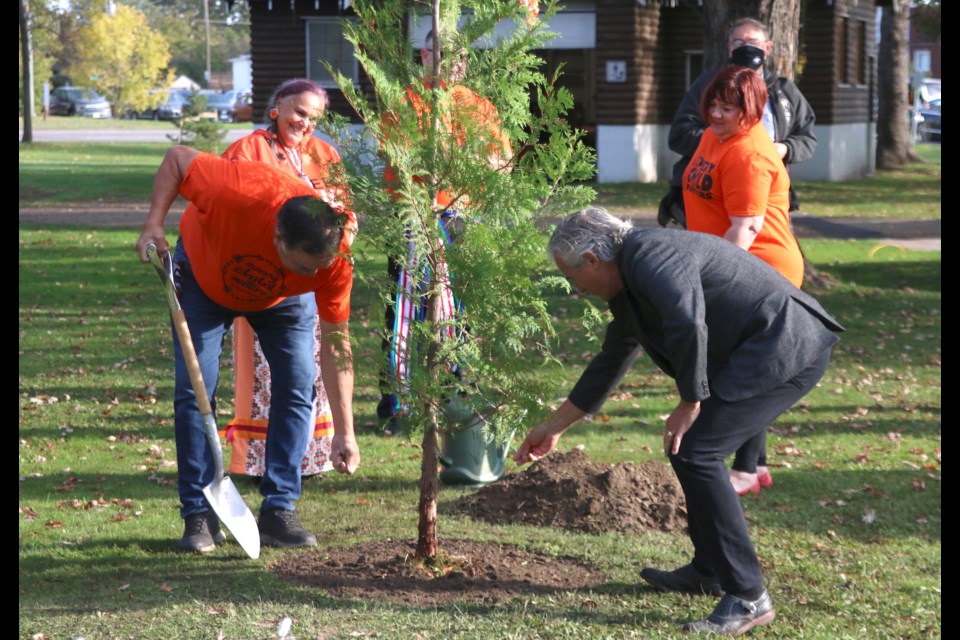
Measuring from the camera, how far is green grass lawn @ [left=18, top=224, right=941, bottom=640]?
4363mm

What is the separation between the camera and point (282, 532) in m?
5.24

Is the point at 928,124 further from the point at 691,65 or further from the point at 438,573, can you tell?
the point at 438,573

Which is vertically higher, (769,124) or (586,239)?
(769,124)

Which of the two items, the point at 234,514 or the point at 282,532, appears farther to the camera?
the point at 282,532

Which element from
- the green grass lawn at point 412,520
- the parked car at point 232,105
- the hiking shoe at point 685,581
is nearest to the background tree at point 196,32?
the parked car at point 232,105

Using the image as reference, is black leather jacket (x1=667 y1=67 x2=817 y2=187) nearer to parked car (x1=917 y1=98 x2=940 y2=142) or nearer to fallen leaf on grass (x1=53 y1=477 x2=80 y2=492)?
fallen leaf on grass (x1=53 y1=477 x2=80 y2=492)

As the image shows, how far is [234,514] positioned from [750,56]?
3149 millimetres

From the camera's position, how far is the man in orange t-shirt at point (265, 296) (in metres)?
4.68

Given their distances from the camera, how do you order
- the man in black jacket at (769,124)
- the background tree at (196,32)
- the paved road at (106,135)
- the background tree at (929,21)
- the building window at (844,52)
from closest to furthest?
the man in black jacket at (769,124) < the building window at (844,52) < the background tree at (929,21) < the paved road at (106,135) < the background tree at (196,32)

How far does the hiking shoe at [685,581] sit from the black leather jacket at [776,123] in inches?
85.9

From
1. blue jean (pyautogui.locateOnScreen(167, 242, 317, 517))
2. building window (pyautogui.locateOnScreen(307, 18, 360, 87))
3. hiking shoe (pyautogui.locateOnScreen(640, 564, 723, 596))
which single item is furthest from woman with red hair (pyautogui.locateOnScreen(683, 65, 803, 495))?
building window (pyautogui.locateOnScreen(307, 18, 360, 87))

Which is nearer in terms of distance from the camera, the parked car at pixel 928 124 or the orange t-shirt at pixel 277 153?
the orange t-shirt at pixel 277 153

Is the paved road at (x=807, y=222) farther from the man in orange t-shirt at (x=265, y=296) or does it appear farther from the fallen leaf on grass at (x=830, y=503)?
the man in orange t-shirt at (x=265, y=296)

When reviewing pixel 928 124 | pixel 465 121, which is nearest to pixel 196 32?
pixel 928 124
